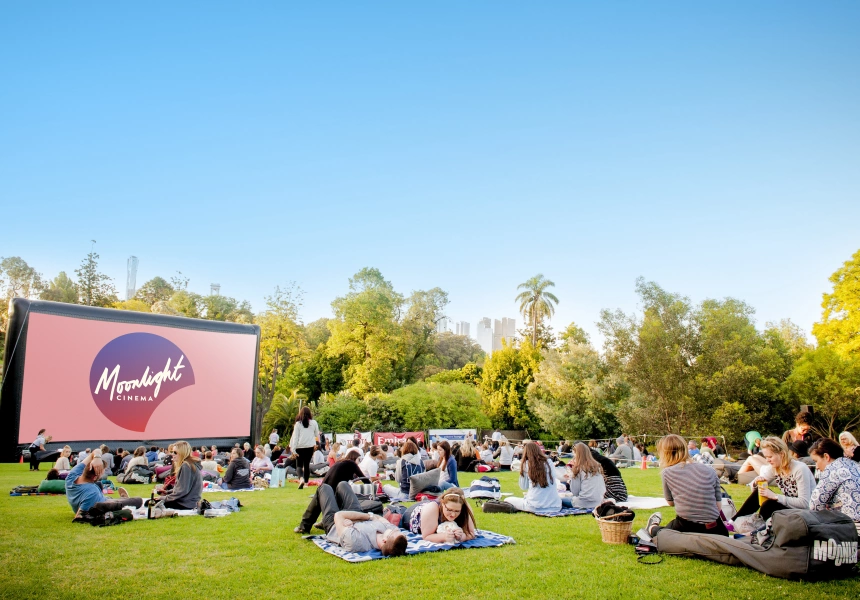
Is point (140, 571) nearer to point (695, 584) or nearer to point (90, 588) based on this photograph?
point (90, 588)

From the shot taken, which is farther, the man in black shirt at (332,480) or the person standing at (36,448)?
the person standing at (36,448)

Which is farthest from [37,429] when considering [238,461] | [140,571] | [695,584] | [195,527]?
[695,584]

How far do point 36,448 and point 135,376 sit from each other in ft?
10.8

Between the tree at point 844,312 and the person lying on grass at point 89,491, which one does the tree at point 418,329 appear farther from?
the person lying on grass at point 89,491

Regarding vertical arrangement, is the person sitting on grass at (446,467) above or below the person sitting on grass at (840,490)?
below

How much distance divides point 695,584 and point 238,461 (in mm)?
9449

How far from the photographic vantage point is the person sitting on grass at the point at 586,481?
847cm

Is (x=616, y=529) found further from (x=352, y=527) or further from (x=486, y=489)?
(x=486, y=489)

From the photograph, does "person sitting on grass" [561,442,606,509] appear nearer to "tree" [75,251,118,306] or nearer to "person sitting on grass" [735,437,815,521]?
"person sitting on grass" [735,437,815,521]

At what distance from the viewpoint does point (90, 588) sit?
4.58 metres

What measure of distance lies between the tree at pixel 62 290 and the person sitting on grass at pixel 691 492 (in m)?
42.8

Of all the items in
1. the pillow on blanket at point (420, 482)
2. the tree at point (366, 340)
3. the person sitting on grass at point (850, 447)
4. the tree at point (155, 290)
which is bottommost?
the pillow on blanket at point (420, 482)

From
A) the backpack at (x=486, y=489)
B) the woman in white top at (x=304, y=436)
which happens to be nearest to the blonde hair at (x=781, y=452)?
the backpack at (x=486, y=489)

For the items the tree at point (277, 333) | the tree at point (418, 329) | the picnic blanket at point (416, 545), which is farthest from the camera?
the tree at point (418, 329)
